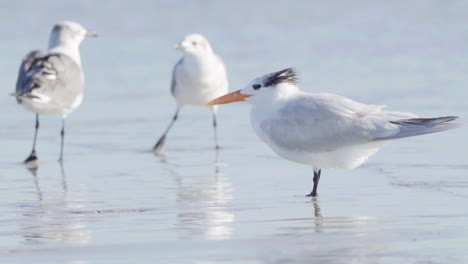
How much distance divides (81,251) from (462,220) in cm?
232

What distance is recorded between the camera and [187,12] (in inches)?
875

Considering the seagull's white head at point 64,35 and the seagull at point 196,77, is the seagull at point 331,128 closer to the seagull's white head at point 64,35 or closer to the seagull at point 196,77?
the seagull at point 196,77

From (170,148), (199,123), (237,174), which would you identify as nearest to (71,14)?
(199,123)

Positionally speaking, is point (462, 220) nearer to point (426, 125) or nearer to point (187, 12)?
point (426, 125)

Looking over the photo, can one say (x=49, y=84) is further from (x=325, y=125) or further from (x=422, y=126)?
(x=422, y=126)

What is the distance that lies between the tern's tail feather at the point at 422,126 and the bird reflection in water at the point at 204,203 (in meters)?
1.30

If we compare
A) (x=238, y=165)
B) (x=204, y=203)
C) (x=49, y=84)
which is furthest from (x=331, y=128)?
(x=49, y=84)

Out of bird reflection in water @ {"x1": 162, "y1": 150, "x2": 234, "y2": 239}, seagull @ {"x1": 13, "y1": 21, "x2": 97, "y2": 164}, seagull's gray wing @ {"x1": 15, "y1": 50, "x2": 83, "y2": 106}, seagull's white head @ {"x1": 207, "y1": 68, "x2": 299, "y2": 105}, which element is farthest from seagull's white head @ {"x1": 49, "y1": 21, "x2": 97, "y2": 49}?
seagull's white head @ {"x1": 207, "y1": 68, "x2": 299, "y2": 105}

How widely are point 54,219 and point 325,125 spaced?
2.02m

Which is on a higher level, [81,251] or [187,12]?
[187,12]

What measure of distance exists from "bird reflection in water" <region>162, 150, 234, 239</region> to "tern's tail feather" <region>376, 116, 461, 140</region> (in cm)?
130

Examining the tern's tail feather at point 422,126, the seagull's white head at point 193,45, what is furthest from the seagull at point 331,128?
the seagull's white head at point 193,45

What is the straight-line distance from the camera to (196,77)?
41.8 feet

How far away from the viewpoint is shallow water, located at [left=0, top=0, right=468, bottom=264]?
6.25 meters
